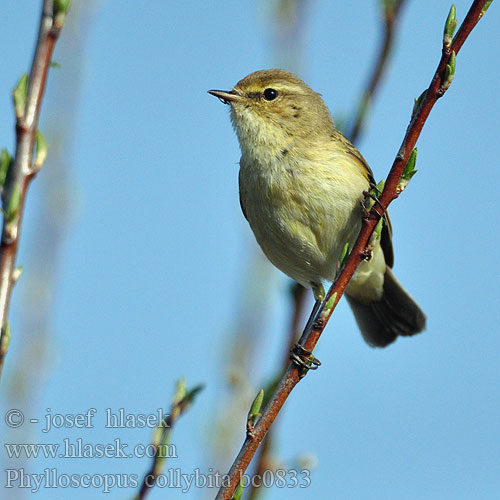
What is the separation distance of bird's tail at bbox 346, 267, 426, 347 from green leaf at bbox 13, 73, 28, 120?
4.96 metres

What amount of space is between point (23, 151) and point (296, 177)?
9.98 ft

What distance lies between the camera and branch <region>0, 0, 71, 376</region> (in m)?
1.89

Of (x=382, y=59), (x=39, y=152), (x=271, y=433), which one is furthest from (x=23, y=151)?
(x=382, y=59)

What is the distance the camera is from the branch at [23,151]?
189 centimetres

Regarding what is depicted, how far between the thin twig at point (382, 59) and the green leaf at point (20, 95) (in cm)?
175

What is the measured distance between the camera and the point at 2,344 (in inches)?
75.4

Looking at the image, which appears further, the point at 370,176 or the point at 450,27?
the point at 370,176

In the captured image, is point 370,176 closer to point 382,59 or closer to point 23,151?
point 382,59

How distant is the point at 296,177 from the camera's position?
15.9 feet

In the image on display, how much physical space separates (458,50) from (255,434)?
157cm

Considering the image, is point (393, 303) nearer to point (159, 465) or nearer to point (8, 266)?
point (159, 465)

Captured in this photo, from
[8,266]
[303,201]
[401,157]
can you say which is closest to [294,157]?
[303,201]

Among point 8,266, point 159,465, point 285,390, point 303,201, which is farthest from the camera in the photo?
point 303,201

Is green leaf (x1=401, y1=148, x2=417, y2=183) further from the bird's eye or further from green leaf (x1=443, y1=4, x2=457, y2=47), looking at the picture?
the bird's eye
